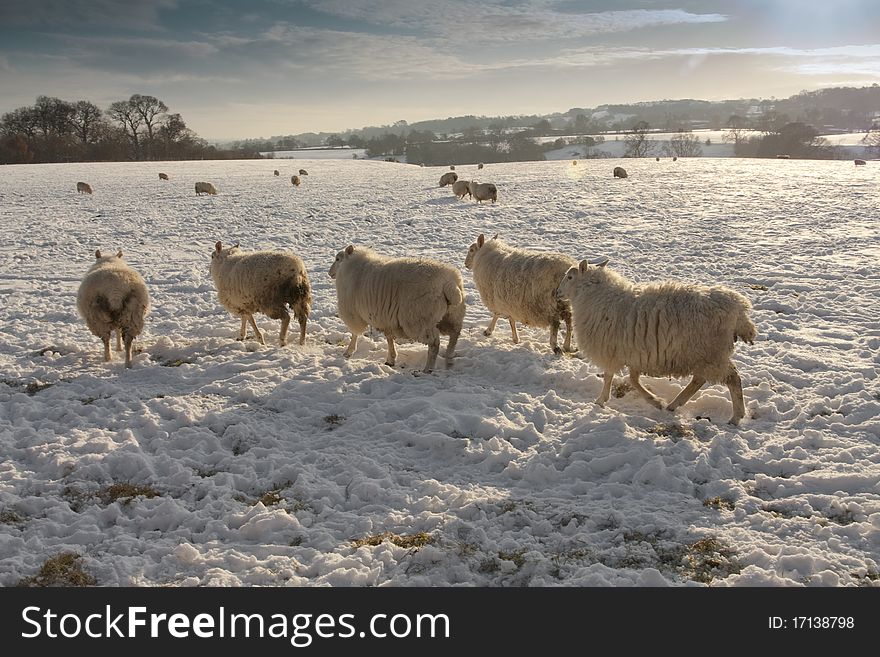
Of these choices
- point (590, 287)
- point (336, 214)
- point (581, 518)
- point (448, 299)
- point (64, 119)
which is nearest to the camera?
point (581, 518)

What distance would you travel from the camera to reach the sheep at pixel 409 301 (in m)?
8.17

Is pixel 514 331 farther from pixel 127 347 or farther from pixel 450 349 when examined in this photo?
pixel 127 347

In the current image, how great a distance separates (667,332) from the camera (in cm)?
637

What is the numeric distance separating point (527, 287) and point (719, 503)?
4.45 meters

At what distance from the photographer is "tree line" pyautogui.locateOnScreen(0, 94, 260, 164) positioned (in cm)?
5666

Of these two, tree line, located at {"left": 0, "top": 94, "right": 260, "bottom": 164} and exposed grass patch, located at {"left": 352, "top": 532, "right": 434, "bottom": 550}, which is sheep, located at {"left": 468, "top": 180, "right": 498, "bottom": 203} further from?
tree line, located at {"left": 0, "top": 94, "right": 260, "bottom": 164}

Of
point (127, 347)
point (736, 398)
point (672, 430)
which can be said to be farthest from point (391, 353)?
point (736, 398)

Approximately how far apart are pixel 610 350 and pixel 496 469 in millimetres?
2174

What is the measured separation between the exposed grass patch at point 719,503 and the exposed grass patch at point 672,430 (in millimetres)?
1086

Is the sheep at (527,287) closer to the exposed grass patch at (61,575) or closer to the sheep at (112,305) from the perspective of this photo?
the sheep at (112,305)

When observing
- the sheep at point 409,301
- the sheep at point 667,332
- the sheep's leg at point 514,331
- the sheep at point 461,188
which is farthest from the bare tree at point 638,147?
the sheep at point 667,332

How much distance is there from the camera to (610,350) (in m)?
6.88
